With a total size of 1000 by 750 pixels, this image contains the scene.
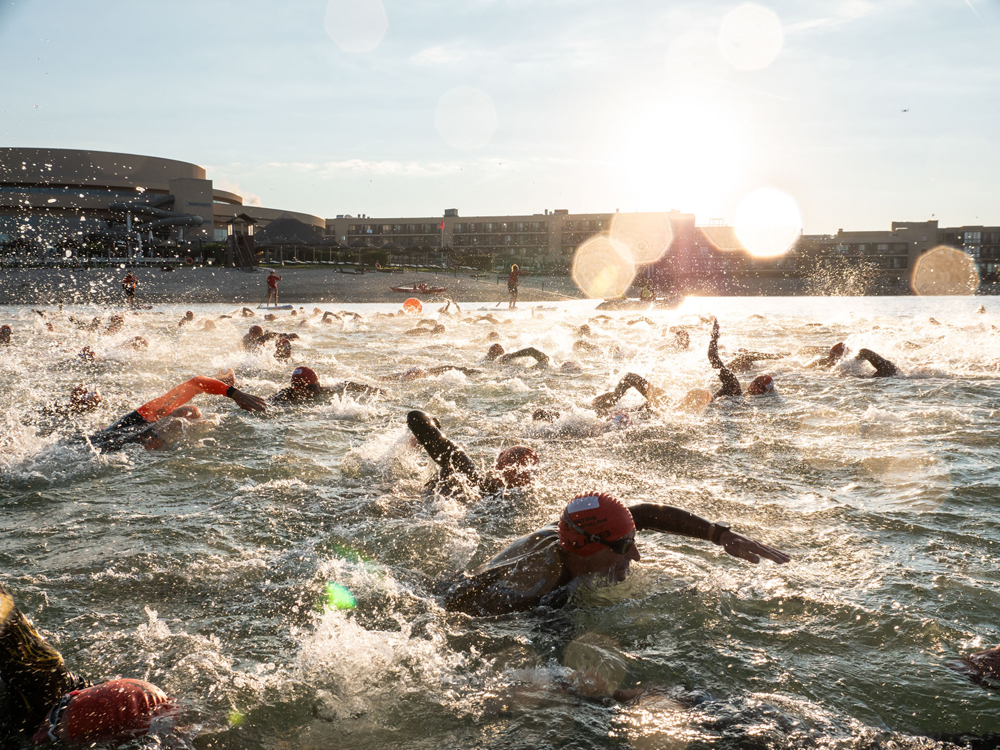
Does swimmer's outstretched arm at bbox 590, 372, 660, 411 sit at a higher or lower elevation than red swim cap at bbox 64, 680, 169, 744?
higher

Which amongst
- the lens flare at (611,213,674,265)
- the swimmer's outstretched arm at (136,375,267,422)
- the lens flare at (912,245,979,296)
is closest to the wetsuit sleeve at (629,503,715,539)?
the swimmer's outstretched arm at (136,375,267,422)

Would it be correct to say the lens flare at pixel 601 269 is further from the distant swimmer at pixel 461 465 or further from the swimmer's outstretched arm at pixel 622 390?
the distant swimmer at pixel 461 465

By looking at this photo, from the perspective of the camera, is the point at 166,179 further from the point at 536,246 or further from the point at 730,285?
the point at 730,285

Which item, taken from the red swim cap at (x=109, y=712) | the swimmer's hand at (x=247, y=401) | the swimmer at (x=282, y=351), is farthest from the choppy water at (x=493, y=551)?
the swimmer at (x=282, y=351)

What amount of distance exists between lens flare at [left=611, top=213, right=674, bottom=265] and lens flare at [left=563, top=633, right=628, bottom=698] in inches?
3519

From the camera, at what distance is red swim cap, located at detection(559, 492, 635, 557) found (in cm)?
411

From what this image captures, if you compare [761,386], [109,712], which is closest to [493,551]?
[109,712]

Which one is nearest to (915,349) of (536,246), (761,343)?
(761,343)

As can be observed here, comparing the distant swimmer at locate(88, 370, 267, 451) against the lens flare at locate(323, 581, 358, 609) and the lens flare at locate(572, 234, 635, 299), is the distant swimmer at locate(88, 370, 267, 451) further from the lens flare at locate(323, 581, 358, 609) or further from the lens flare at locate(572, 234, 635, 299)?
the lens flare at locate(572, 234, 635, 299)

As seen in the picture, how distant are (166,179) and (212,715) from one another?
90.9m

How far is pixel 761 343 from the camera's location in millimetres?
22156

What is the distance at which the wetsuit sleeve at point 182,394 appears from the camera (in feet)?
24.0

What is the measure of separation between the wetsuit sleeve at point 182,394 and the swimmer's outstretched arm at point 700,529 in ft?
16.1

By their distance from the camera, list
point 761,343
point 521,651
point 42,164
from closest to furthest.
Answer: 1. point 521,651
2. point 761,343
3. point 42,164
